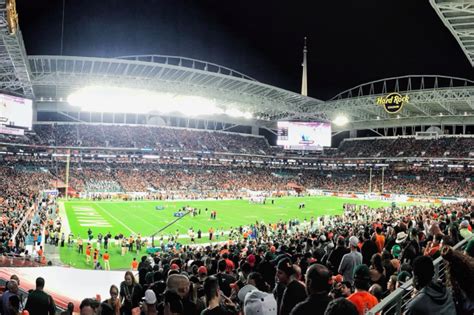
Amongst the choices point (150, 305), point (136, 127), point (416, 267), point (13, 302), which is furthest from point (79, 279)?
point (136, 127)

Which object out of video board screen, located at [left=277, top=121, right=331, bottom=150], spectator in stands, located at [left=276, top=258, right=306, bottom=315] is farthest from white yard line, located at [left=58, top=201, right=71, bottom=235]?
video board screen, located at [left=277, top=121, right=331, bottom=150]

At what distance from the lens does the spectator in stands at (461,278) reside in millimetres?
3387

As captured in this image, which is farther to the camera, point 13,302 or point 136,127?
point 136,127

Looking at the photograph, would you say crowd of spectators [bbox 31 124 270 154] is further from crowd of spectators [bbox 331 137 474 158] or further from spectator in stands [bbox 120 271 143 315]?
spectator in stands [bbox 120 271 143 315]

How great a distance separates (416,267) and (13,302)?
563 centimetres

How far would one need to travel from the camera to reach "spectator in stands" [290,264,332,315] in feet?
11.3

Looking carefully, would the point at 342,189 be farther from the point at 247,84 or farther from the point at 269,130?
the point at 247,84

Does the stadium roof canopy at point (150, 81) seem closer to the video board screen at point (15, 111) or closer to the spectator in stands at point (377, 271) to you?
the video board screen at point (15, 111)

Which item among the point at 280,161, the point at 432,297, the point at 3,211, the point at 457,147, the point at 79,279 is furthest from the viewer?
the point at 280,161

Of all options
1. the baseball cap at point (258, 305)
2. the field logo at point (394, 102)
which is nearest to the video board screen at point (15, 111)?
the field logo at point (394, 102)

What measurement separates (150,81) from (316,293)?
49.9m

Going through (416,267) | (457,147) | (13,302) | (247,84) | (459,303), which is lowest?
(13,302)

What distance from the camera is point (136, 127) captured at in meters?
74.1

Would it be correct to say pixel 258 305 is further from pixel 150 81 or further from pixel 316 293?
pixel 150 81
